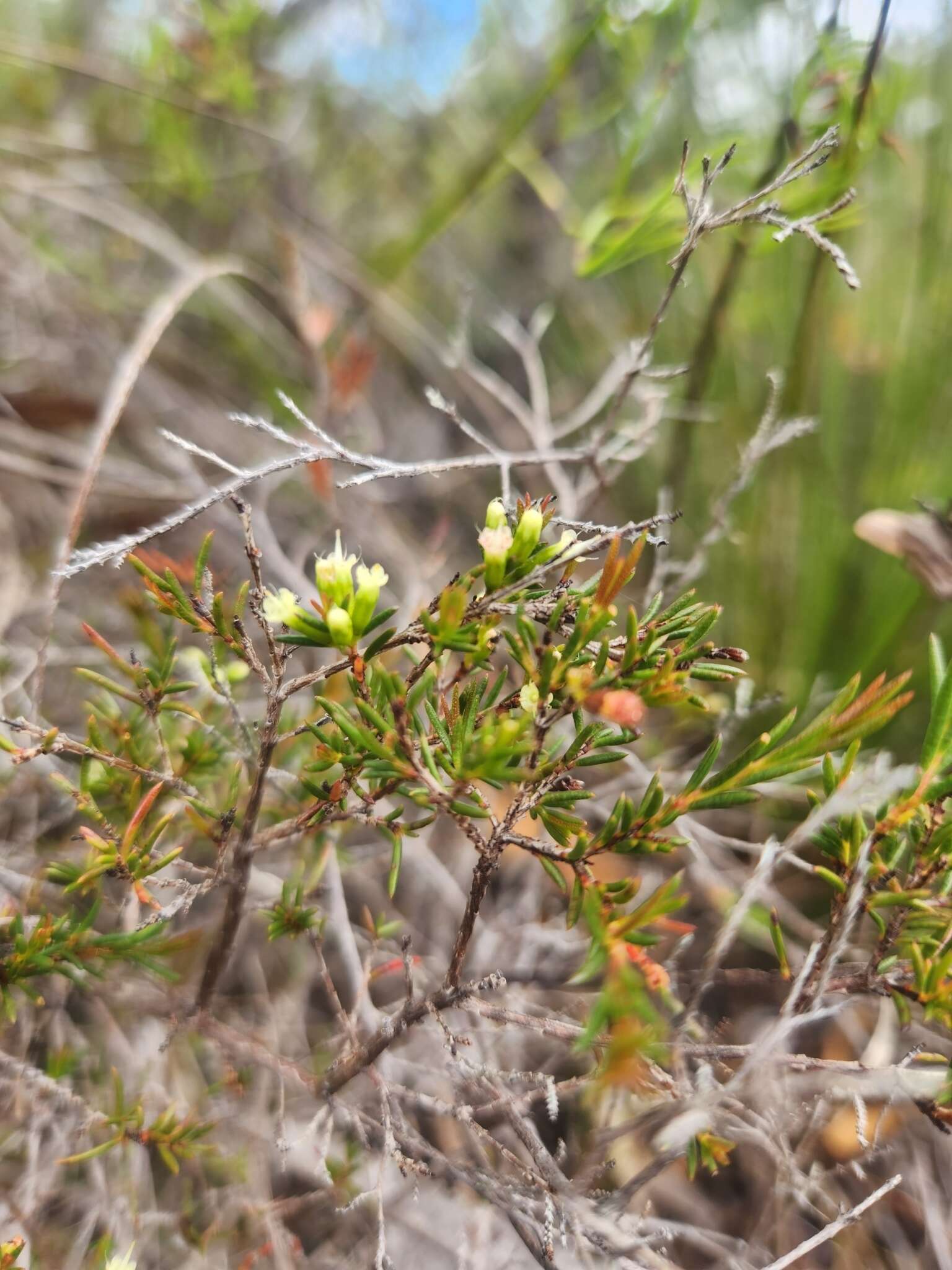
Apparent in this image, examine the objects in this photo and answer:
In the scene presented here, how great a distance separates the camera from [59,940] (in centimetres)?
55

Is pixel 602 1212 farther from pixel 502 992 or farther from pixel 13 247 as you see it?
pixel 13 247

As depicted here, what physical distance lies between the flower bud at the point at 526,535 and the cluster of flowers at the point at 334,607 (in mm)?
76

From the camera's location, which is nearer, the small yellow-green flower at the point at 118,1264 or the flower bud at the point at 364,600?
the flower bud at the point at 364,600

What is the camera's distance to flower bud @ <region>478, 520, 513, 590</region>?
1.39 feet

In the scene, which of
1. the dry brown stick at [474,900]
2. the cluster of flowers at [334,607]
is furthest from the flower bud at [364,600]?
the dry brown stick at [474,900]

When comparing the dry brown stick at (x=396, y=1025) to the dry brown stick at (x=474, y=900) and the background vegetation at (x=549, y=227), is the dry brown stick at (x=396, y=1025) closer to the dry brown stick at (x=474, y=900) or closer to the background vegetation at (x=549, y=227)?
the dry brown stick at (x=474, y=900)

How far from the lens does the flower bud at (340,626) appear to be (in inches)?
16.1

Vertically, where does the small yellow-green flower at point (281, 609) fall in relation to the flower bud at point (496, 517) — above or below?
below

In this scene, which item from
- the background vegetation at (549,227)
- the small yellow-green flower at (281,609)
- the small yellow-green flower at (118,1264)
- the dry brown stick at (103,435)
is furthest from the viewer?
the background vegetation at (549,227)

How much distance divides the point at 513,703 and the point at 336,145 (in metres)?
1.97

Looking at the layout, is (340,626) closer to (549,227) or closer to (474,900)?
(474,900)

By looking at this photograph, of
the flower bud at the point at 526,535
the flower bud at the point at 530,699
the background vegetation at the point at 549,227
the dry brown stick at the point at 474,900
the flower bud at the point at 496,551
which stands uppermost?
the background vegetation at the point at 549,227

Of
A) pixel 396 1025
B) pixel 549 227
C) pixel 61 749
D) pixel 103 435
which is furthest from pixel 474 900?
pixel 549 227

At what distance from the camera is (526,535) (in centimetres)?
43
